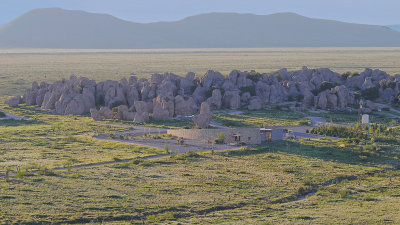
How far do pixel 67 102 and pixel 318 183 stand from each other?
4956 cm

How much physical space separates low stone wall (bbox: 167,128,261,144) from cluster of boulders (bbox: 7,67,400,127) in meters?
12.4

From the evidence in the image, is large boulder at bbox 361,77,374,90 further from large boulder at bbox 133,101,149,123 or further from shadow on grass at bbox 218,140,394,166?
shadow on grass at bbox 218,140,394,166

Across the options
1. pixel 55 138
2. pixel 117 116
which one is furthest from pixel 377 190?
pixel 117 116

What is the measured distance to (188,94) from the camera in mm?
88812

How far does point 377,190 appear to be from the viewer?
128ft

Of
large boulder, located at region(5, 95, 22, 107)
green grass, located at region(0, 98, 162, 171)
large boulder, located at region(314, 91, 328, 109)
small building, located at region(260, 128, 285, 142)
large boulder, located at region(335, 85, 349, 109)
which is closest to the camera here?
green grass, located at region(0, 98, 162, 171)

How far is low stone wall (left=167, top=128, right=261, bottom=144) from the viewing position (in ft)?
189

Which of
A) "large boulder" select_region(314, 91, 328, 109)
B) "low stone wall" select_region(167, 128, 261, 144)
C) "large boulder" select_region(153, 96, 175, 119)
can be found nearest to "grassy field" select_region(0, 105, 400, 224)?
"low stone wall" select_region(167, 128, 261, 144)

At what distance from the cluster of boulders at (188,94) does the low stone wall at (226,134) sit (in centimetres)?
1238

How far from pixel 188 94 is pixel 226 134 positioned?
3131cm

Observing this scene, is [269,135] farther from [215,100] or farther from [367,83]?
[367,83]

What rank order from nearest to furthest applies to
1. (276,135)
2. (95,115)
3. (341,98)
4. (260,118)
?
(276,135)
(95,115)
(260,118)
(341,98)

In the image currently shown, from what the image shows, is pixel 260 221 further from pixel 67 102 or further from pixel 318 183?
pixel 67 102

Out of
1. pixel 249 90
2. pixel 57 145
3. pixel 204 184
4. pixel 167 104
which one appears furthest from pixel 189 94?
pixel 204 184
